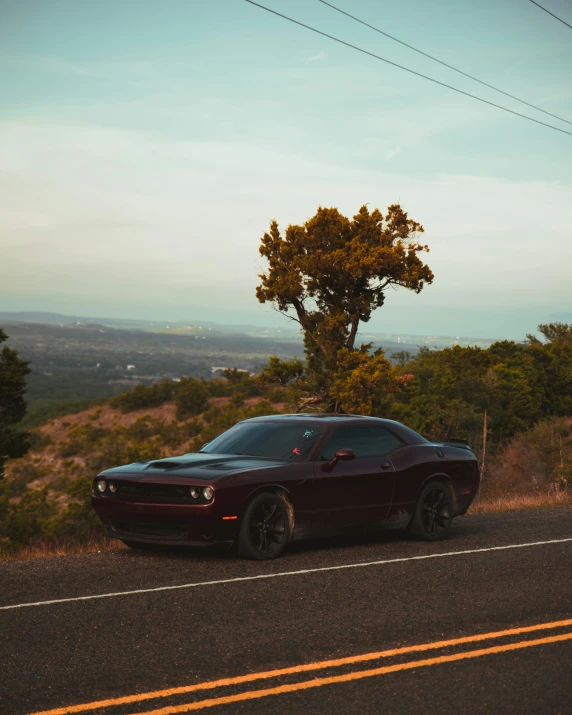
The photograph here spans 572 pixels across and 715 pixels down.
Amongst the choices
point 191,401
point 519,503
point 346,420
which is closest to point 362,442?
point 346,420

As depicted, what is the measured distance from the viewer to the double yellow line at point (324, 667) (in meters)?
4.67

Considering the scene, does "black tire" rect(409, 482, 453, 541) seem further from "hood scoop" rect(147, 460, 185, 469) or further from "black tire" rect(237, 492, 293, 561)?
"hood scoop" rect(147, 460, 185, 469)

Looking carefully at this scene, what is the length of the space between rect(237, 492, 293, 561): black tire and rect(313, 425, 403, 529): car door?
499 millimetres

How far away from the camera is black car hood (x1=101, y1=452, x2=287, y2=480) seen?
9211mm

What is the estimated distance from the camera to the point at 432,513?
11125 mm

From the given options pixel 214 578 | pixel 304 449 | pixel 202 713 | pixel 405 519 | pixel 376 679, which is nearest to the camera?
pixel 202 713

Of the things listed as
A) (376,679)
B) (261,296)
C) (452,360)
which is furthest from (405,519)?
(452,360)

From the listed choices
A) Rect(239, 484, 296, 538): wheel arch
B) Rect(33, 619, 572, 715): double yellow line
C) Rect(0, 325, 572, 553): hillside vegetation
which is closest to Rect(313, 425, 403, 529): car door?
Rect(239, 484, 296, 538): wheel arch

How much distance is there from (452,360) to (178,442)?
78.5 ft

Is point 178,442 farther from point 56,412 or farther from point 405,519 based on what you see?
point 405,519

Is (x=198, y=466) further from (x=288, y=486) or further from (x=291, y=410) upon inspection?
(x=291, y=410)

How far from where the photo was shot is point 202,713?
4566 millimetres

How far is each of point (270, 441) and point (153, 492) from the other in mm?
1781

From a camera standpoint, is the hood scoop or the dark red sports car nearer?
the dark red sports car
